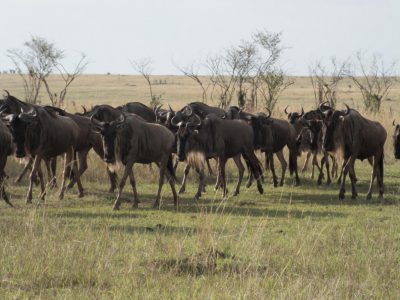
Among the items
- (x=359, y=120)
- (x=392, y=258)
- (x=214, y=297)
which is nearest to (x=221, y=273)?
(x=214, y=297)

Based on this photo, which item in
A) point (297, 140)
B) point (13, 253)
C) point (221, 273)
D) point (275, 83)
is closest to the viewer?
point (221, 273)

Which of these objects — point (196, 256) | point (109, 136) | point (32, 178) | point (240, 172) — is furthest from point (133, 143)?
point (196, 256)

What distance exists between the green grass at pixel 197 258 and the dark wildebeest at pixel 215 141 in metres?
2.18

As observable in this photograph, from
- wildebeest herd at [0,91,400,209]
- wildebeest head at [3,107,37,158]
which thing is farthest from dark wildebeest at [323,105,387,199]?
wildebeest head at [3,107,37,158]

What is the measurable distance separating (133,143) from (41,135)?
5.50 feet

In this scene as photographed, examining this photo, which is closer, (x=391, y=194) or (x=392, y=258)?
(x=392, y=258)

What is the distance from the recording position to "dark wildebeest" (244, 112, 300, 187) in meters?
14.4

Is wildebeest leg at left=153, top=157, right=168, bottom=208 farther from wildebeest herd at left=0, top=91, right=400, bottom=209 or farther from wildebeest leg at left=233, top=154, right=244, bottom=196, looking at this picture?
wildebeest leg at left=233, top=154, right=244, bottom=196

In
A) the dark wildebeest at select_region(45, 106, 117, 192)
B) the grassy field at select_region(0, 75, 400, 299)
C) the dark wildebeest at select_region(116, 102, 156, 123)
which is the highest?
the dark wildebeest at select_region(116, 102, 156, 123)

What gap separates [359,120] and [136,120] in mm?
4077

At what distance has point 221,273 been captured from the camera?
20.2 ft

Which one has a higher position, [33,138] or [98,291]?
[33,138]

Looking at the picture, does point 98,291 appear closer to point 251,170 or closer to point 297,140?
point 251,170

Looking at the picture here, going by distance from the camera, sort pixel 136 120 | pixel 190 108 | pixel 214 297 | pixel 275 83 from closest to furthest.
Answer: pixel 214 297, pixel 136 120, pixel 190 108, pixel 275 83
